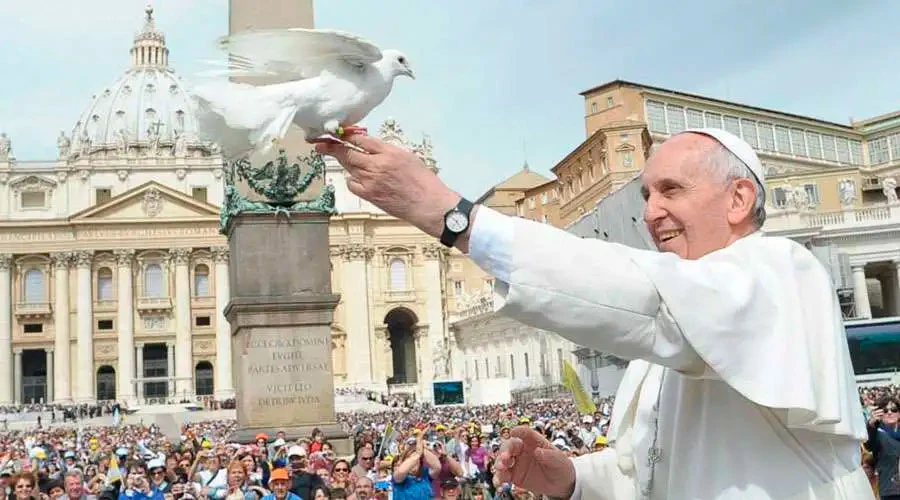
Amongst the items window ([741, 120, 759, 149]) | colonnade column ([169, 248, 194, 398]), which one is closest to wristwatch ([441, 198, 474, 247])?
window ([741, 120, 759, 149])

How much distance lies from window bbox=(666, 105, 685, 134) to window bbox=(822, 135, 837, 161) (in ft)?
43.4

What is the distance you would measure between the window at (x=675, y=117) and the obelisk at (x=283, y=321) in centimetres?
5002

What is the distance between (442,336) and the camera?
80.7 m

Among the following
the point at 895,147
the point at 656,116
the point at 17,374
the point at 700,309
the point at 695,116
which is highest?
the point at 695,116

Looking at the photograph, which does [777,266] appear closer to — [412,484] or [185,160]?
[412,484]

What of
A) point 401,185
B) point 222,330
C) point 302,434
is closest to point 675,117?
point 222,330

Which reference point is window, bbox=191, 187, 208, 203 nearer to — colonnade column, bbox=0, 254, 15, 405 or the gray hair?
colonnade column, bbox=0, 254, 15, 405

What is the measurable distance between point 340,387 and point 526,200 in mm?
19902

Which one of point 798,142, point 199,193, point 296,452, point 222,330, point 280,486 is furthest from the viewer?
point 199,193

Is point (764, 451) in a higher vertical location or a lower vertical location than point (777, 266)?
lower

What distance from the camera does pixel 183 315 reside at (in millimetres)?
79062

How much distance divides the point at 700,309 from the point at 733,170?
0.51m

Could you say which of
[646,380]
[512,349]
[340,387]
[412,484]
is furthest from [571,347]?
[646,380]

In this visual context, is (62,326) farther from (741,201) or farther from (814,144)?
(741,201)
